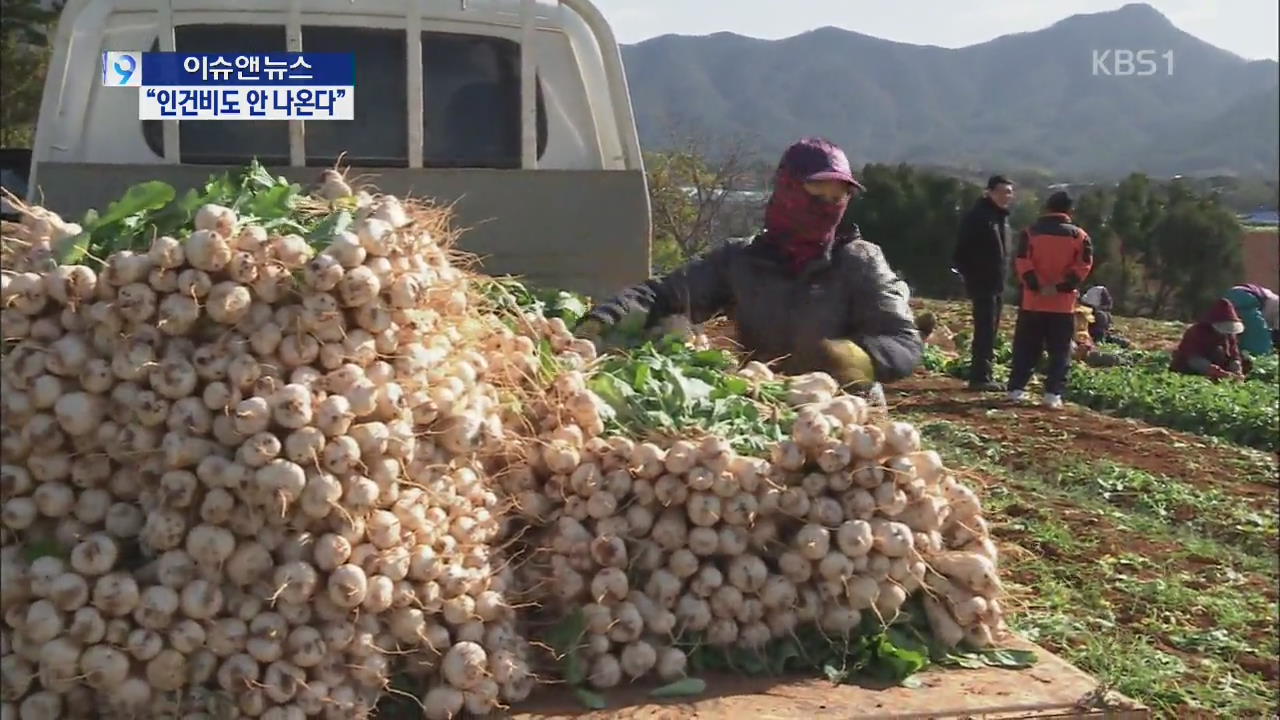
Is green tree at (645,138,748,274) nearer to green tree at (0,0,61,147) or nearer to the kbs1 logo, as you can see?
the kbs1 logo

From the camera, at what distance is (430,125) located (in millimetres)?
4344

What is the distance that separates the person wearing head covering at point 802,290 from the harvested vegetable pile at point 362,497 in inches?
32.4

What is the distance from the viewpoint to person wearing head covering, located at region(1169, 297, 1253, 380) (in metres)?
12.6

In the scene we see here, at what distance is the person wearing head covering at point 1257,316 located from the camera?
41.6 ft

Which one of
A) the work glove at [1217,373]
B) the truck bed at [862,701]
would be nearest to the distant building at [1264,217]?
the truck bed at [862,701]

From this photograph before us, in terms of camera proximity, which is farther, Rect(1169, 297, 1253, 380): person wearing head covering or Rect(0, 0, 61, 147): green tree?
Rect(0, 0, 61, 147): green tree

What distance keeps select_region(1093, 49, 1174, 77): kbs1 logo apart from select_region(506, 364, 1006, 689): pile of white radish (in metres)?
3.77

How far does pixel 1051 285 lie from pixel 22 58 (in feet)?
46.6

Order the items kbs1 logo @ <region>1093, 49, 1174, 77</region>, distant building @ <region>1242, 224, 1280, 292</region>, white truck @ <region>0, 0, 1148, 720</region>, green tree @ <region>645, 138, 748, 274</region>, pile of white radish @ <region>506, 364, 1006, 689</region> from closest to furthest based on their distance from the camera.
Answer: pile of white radish @ <region>506, 364, 1006, 689</region> < white truck @ <region>0, 0, 1148, 720</region> < kbs1 logo @ <region>1093, 49, 1174, 77</region> < distant building @ <region>1242, 224, 1280, 292</region> < green tree @ <region>645, 138, 748, 274</region>

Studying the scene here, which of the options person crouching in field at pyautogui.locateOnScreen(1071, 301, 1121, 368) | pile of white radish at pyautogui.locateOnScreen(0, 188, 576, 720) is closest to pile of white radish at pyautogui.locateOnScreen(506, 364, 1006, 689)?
pile of white radish at pyautogui.locateOnScreen(0, 188, 576, 720)

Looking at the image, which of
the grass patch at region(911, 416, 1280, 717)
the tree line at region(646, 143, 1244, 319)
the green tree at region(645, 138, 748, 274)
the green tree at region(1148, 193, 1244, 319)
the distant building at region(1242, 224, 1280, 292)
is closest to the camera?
Answer: the grass patch at region(911, 416, 1280, 717)

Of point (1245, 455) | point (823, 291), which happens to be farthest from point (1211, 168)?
point (1245, 455)

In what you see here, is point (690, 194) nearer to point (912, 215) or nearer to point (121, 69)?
point (912, 215)

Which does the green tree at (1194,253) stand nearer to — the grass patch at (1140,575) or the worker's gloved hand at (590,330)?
the grass patch at (1140,575)
